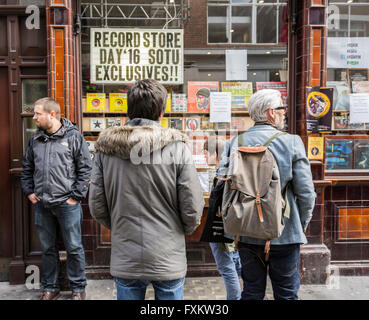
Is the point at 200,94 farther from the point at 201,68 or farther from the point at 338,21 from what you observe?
the point at 338,21

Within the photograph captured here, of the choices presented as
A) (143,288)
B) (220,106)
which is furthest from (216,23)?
(143,288)

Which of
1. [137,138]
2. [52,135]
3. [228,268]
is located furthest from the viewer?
[52,135]

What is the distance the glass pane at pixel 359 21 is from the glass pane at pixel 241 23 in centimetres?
→ 128

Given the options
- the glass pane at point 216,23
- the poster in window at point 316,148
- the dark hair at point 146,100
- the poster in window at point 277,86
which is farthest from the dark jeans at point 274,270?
the glass pane at point 216,23

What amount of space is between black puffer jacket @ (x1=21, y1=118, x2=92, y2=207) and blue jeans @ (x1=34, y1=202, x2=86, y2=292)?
0.16 metres

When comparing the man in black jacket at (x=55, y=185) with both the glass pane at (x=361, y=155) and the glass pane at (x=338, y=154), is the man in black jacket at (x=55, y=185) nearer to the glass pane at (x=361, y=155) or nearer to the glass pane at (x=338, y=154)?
the glass pane at (x=338, y=154)

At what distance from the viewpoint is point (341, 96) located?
4.88 metres

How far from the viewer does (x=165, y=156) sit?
2289 mm

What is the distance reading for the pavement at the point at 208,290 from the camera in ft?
13.8

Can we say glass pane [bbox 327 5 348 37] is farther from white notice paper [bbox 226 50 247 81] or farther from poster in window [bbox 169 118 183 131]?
poster in window [bbox 169 118 183 131]

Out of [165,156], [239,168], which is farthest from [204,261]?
[165,156]

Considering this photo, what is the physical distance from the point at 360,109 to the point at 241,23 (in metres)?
1.84

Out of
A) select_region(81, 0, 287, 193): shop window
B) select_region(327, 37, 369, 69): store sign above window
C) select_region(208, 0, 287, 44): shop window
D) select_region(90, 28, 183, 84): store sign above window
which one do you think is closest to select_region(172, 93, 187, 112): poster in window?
select_region(81, 0, 287, 193): shop window
